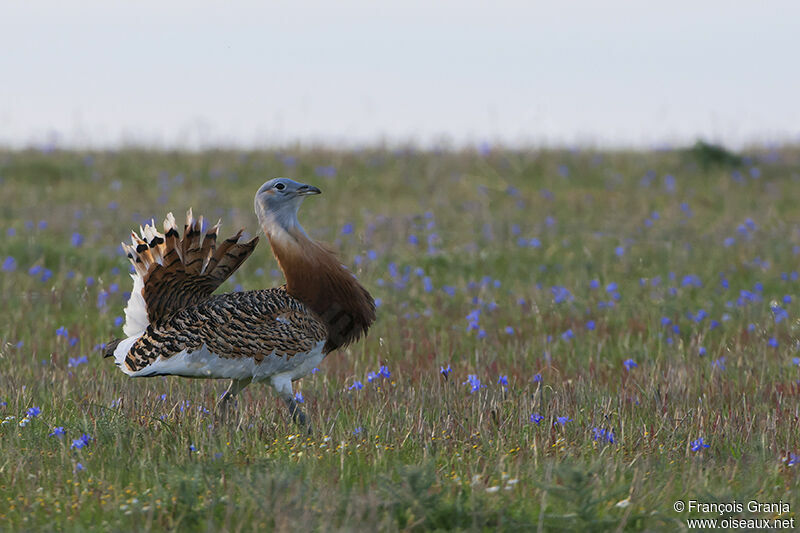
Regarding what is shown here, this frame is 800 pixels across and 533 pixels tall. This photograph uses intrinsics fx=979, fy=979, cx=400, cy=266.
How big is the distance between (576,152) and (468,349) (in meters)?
10.0

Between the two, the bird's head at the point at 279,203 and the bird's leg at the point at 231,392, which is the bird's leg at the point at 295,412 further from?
the bird's head at the point at 279,203

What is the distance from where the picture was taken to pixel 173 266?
17.4 ft

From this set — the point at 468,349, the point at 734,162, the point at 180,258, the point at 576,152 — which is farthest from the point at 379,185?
the point at 180,258

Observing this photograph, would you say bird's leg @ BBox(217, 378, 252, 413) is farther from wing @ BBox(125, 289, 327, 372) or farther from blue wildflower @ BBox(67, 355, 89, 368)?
blue wildflower @ BBox(67, 355, 89, 368)

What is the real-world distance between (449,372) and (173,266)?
166 cm

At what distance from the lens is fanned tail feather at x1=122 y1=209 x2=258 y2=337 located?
5289 mm

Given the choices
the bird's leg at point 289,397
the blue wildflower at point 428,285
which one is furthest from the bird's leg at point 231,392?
the blue wildflower at point 428,285

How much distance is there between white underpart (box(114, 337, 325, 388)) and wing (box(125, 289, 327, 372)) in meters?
0.02

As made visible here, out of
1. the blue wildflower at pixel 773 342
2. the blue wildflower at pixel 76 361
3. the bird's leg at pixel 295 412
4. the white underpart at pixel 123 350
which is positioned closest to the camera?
the bird's leg at pixel 295 412

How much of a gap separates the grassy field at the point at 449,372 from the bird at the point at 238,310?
0.85 ft

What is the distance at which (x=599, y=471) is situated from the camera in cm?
411

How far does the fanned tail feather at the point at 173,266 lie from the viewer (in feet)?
17.4

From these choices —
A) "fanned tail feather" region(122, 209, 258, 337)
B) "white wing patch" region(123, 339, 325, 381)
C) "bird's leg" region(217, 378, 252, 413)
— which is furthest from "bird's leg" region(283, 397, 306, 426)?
"fanned tail feather" region(122, 209, 258, 337)

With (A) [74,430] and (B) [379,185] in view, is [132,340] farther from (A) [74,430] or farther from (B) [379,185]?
(B) [379,185]
